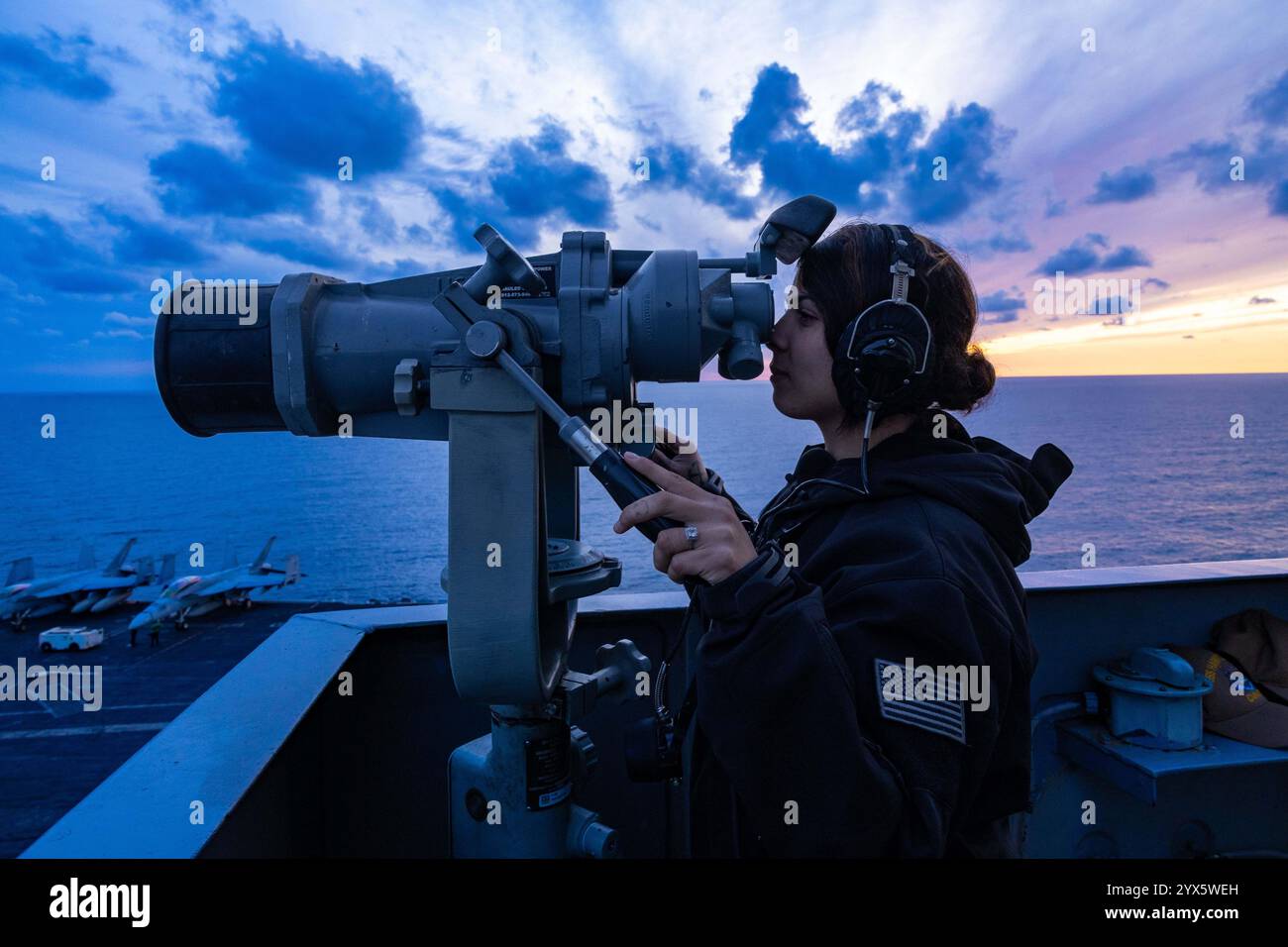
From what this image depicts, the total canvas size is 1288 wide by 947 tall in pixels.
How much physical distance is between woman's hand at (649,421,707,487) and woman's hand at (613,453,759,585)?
0.80 metres

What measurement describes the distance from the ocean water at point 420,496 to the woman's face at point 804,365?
30515 millimetres

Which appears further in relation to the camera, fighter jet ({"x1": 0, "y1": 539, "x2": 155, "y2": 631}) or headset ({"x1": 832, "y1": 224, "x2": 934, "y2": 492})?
fighter jet ({"x1": 0, "y1": 539, "x2": 155, "y2": 631})

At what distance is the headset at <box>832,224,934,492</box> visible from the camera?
1.44 metres

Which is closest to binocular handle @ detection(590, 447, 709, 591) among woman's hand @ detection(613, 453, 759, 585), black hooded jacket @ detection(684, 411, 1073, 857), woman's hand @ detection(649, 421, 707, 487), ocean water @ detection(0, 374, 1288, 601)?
woman's hand @ detection(613, 453, 759, 585)

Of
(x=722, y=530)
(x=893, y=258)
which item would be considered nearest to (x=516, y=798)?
(x=722, y=530)

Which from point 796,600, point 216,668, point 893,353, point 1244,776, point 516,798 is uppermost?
point 893,353

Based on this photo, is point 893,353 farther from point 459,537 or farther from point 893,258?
point 459,537

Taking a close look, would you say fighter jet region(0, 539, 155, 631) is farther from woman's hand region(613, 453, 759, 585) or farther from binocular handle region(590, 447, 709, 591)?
woman's hand region(613, 453, 759, 585)

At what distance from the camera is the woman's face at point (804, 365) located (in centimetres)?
163

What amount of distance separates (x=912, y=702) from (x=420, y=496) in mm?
97741

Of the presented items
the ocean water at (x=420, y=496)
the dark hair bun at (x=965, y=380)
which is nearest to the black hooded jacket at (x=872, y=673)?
the dark hair bun at (x=965, y=380)

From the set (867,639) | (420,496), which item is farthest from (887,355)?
(420,496)

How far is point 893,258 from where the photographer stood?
5.17 ft

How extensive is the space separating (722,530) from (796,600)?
164 millimetres
